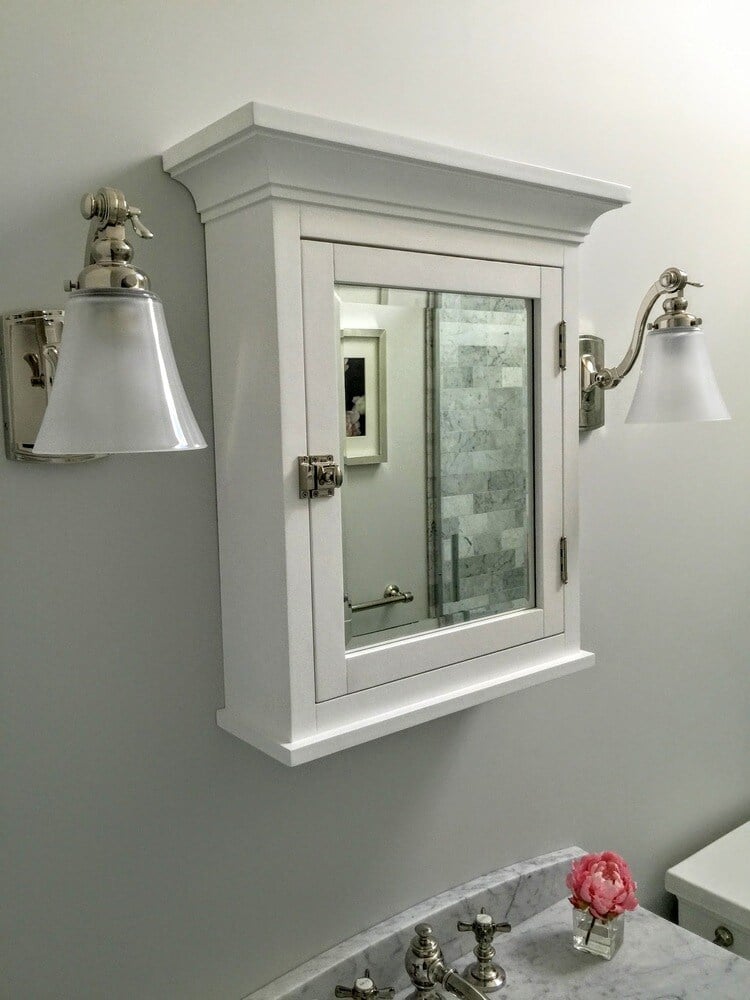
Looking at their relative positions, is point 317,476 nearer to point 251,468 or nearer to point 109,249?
point 251,468

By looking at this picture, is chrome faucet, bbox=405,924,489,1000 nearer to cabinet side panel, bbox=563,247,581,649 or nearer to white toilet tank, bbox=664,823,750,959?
cabinet side panel, bbox=563,247,581,649

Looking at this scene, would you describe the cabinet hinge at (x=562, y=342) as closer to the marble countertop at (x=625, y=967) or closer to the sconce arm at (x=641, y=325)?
the sconce arm at (x=641, y=325)

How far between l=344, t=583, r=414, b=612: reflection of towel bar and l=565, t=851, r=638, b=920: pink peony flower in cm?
53

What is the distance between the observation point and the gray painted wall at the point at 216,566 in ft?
2.85

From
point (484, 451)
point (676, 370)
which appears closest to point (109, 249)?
point (484, 451)

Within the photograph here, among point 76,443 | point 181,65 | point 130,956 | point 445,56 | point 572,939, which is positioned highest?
point 445,56

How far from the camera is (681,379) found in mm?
1190

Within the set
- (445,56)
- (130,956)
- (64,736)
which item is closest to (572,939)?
(130,956)

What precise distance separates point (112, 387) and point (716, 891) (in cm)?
127

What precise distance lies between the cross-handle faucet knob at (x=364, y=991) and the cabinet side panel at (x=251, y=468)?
355 mm

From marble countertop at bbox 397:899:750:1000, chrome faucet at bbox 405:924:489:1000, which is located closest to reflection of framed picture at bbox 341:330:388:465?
chrome faucet at bbox 405:924:489:1000

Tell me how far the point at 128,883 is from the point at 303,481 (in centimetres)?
47

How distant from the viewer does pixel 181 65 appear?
915mm

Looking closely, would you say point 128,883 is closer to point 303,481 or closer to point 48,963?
point 48,963
